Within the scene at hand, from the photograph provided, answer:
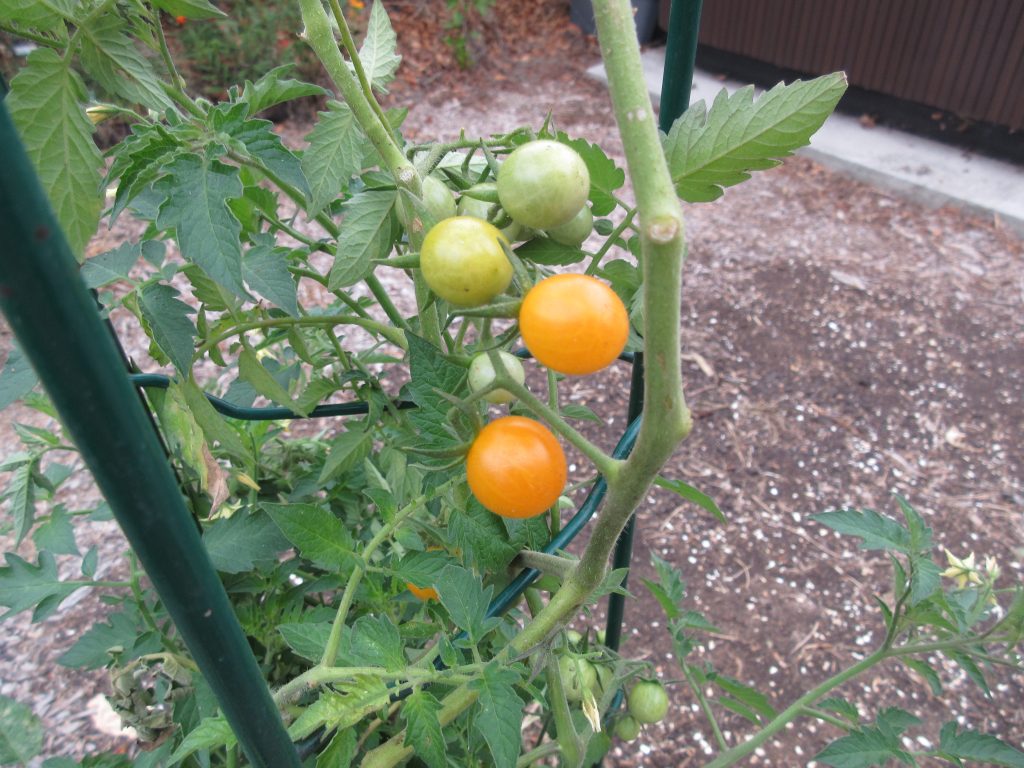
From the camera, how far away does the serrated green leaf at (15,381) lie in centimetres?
60

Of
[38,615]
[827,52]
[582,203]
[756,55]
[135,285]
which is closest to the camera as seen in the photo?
[582,203]

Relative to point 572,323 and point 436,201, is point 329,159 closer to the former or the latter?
point 436,201

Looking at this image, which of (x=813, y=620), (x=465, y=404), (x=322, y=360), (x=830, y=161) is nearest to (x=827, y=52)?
(x=830, y=161)

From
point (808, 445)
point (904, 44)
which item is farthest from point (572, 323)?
point (904, 44)

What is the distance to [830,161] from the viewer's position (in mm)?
3459

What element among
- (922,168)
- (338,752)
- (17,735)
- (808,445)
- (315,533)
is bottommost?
(808,445)

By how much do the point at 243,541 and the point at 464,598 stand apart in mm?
268

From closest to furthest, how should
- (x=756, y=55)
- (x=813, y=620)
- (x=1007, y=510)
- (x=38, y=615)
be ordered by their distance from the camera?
(x=38, y=615) → (x=813, y=620) → (x=1007, y=510) → (x=756, y=55)

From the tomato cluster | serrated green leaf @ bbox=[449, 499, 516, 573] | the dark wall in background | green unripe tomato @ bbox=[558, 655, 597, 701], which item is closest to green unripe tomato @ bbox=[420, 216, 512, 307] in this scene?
the tomato cluster

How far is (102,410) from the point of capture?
29cm

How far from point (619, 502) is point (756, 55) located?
418 centimetres

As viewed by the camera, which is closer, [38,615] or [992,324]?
[38,615]

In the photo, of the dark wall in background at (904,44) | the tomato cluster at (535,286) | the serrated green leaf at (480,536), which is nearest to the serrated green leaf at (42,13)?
the tomato cluster at (535,286)

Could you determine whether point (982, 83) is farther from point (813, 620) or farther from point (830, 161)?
point (813, 620)
